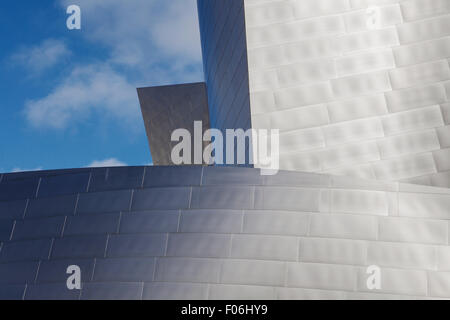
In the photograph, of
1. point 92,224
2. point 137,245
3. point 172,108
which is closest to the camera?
point 137,245

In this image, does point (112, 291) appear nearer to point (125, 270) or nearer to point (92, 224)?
point (125, 270)

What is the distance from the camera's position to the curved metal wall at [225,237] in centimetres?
621

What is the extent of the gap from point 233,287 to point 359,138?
Answer: 3575 mm

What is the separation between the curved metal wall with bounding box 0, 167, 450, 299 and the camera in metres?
6.21

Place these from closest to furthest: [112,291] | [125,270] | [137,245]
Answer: [112,291] < [125,270] < [137,245]

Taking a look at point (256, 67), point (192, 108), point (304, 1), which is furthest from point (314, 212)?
point (192, 108)

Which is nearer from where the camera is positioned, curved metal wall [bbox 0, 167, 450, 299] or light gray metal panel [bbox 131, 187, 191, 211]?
curved metal wall [bbox 0, 167, 450, 299]

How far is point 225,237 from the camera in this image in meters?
6.55

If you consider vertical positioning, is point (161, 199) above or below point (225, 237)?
above
